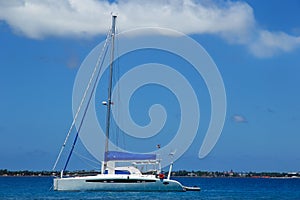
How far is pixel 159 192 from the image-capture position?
224 ft

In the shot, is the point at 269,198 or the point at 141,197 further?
the point at 269,198

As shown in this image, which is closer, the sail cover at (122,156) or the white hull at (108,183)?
the white hull at (108,183)

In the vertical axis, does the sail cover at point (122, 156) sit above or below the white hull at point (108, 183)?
above

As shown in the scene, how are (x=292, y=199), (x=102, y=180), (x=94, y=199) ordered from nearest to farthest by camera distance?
(x=94, y=199) → (x=102, y=180) → (x=292, y=199)

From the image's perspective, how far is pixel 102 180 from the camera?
65812mm

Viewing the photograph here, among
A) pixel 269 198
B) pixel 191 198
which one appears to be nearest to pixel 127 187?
pixel 191 198

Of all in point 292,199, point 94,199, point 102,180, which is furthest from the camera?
point 292,199

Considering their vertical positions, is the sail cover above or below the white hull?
above

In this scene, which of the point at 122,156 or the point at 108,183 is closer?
the point at 108,183

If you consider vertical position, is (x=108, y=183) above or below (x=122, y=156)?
below

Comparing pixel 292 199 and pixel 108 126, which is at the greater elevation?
pixel 108 126

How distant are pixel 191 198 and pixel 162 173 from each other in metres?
4.19

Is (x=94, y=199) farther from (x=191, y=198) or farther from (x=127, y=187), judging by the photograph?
(x=191, y=198)

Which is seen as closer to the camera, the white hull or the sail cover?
the white hull
